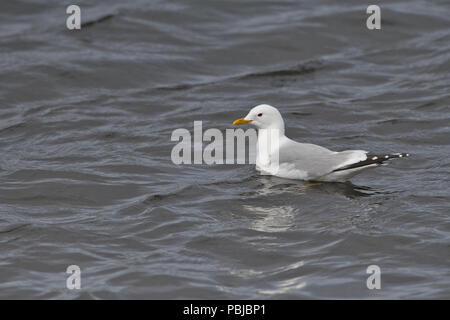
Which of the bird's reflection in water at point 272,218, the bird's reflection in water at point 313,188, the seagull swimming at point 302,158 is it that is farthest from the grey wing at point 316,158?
the bird's reflection in water at point 272,218

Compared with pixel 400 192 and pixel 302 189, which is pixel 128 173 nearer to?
pixel 302 189

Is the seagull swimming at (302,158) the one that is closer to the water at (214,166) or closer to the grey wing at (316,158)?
the grey wing at (316,158)

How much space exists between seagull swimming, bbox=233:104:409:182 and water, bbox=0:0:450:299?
15 centimetres

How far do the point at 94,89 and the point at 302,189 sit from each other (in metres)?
5.44

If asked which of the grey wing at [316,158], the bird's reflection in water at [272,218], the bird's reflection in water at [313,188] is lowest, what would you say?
the bird's reflection in water at [272,218]

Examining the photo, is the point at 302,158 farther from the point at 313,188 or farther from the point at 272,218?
the point at 272,218

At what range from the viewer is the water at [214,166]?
7.34m

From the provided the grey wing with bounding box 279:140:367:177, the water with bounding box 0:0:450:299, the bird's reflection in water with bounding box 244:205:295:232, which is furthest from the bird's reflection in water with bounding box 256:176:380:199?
the bird's reflection in water with bounding box 244:205:295:232

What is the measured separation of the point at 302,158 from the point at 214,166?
56.1 inches

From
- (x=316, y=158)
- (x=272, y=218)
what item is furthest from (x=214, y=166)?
(x=272, y=218)

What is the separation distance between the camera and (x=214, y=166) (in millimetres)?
10500

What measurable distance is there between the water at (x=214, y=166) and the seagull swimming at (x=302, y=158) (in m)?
0.15

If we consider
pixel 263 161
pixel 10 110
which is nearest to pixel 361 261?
pixel 263 161

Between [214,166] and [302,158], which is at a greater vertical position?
[214,166]
